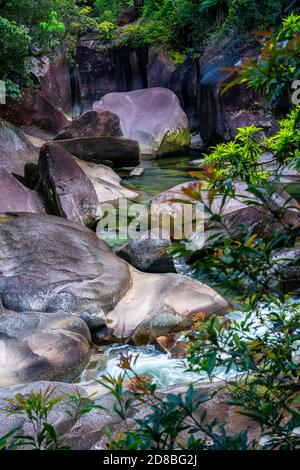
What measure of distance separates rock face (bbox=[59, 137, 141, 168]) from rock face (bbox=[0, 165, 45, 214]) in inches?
173

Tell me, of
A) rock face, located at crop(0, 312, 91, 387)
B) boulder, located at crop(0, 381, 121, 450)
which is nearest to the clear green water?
rock face, located at crop(0, 312, 91, 387)

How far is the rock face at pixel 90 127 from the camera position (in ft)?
49.8

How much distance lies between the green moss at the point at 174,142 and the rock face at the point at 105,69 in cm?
590

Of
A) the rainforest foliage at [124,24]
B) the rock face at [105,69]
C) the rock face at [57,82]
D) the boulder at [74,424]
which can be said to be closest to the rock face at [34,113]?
the rainforest foliage at [124,24]

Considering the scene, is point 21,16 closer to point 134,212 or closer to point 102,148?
point 102,148

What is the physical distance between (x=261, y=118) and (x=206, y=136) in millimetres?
2601

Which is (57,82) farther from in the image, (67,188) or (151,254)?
(151,254)

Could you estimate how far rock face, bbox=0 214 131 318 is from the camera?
628cm

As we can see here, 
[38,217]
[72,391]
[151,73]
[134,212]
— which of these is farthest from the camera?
[151,73]

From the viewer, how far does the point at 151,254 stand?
7449 millimetres

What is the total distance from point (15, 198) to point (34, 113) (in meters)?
7.24

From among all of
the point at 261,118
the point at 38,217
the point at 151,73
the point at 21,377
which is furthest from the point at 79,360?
the point at 151,73

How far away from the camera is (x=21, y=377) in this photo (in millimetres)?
4816

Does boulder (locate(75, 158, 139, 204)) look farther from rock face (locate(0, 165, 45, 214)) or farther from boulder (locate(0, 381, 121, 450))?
boulder (locate(0, 381, 121, 450))
